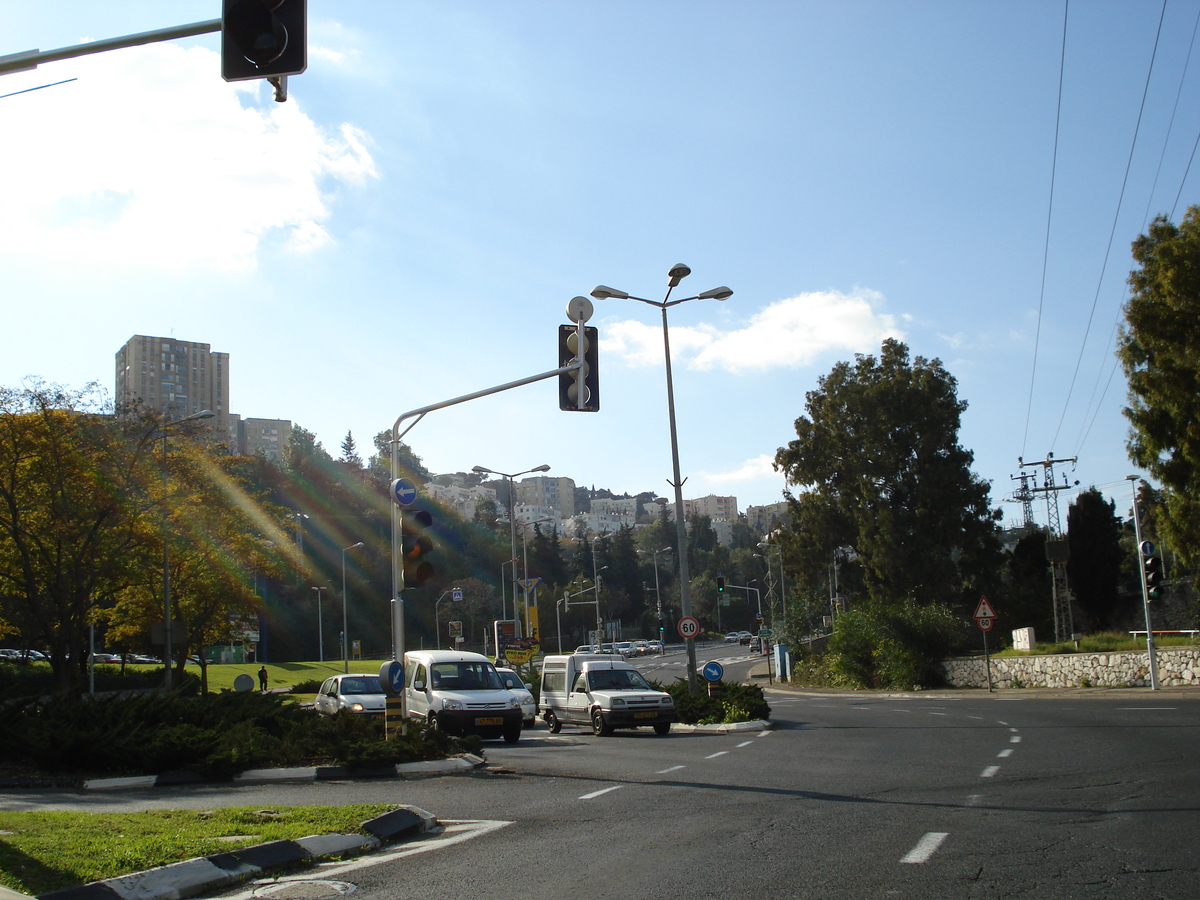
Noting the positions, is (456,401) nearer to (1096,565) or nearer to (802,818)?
(802,818)

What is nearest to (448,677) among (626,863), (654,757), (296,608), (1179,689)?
(654,757)

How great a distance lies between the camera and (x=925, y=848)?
7281mm

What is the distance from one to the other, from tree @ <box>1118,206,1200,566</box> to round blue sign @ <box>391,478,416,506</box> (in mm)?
18774

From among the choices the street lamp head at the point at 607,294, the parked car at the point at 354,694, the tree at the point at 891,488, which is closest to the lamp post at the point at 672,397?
the street lamp head at the point at 607,294

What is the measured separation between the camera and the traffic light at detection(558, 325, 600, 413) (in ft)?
48.8

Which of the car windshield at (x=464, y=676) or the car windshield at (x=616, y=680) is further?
the car windshield at (x=616, y=680)

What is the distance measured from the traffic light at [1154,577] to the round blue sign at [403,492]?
21.8 m

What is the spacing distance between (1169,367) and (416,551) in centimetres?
2000

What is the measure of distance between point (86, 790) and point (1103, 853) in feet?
38.0

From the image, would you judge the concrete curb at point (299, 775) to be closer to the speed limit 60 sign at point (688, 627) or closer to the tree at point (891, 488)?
the speed limit 60 sign at point (688, 627)

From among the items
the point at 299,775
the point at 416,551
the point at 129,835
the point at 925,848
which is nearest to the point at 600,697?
the point at 416,551

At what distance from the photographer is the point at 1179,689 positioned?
2911cm

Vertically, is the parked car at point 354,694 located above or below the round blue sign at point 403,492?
below

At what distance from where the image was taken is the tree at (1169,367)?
2353cm
